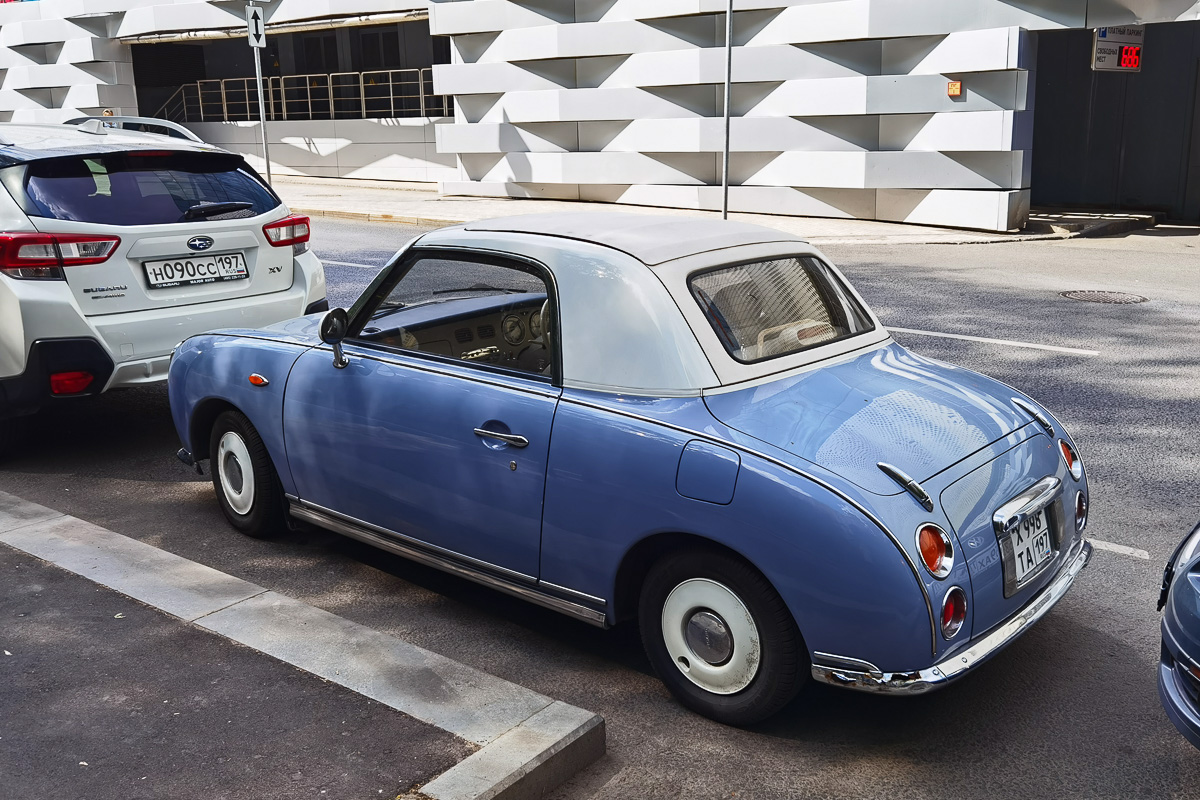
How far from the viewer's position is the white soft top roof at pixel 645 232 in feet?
13.3

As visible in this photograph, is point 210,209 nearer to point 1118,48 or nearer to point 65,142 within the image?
point 65,142

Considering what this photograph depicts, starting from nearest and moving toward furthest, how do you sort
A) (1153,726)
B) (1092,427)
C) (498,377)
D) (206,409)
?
(1153,726) → (498,377) → (206,409) → (1092,427)

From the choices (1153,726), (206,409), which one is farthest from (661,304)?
(206,409)

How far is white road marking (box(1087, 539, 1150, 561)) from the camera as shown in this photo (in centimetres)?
492

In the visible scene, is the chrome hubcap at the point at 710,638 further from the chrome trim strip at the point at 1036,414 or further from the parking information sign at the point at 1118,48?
the parking information sign at the point at 1118,48

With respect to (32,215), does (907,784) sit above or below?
below

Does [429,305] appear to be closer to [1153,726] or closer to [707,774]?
[707,774]

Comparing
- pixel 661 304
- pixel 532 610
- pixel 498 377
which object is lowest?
pixel 532 610

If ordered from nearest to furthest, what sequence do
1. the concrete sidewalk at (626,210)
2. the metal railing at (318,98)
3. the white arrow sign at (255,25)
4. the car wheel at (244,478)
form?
1. the car wheel at (244,478)
2. the concrete sidewalk at (626,210)
3. the white arrow sign at (255,25)
4. the metal railing at (318,98)

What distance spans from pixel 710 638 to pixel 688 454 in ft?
1.90

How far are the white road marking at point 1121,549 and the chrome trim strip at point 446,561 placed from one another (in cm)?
239

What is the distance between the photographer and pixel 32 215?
19.5 feet

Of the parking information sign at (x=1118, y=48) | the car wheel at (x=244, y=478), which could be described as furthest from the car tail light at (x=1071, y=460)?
the parking information sign at (x=1118, y=48)

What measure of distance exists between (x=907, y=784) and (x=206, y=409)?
352 centimetres
